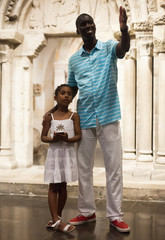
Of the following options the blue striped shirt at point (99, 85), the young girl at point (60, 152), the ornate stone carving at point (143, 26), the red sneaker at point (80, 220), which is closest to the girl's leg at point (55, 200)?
the young girl at point (60, 152)

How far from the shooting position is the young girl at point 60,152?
3.05m

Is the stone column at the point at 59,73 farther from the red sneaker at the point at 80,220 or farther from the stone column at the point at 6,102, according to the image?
the red sneaker at the point at 80,220

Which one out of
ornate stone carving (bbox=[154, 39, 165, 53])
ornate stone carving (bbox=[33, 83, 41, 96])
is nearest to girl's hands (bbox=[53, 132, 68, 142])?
ornate stone carving (bbox=[154, 39, 165, 53])

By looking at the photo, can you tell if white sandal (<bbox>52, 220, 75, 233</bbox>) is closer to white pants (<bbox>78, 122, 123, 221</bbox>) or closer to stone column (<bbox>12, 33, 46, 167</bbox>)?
white pants (<bbox>78, 122, 123, 221</bbox>)

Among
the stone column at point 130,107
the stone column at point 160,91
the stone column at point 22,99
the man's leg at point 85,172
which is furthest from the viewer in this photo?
the stone column at point 22,99

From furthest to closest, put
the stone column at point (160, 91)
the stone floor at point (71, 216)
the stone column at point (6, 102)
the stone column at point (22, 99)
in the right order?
1. the stone column at point (22, 99)
2. the stone column at point (6, 102)
3. the stone column at point (160, 91)
4. the stone floor at point (71, 216)

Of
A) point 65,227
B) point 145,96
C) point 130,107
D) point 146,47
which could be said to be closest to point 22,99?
point 130,107

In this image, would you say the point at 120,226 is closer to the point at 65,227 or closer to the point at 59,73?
the point at 65,227

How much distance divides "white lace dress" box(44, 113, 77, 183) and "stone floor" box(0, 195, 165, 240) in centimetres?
43

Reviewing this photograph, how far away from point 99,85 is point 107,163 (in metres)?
0.64

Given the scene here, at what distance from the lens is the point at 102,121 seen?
120 inches

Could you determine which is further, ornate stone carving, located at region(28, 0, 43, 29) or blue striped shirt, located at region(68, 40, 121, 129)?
ornate stone carving, located at region(28, 0, 43, 29)

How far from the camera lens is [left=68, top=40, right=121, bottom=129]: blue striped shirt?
9.93 feet

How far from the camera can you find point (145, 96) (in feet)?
17.7
